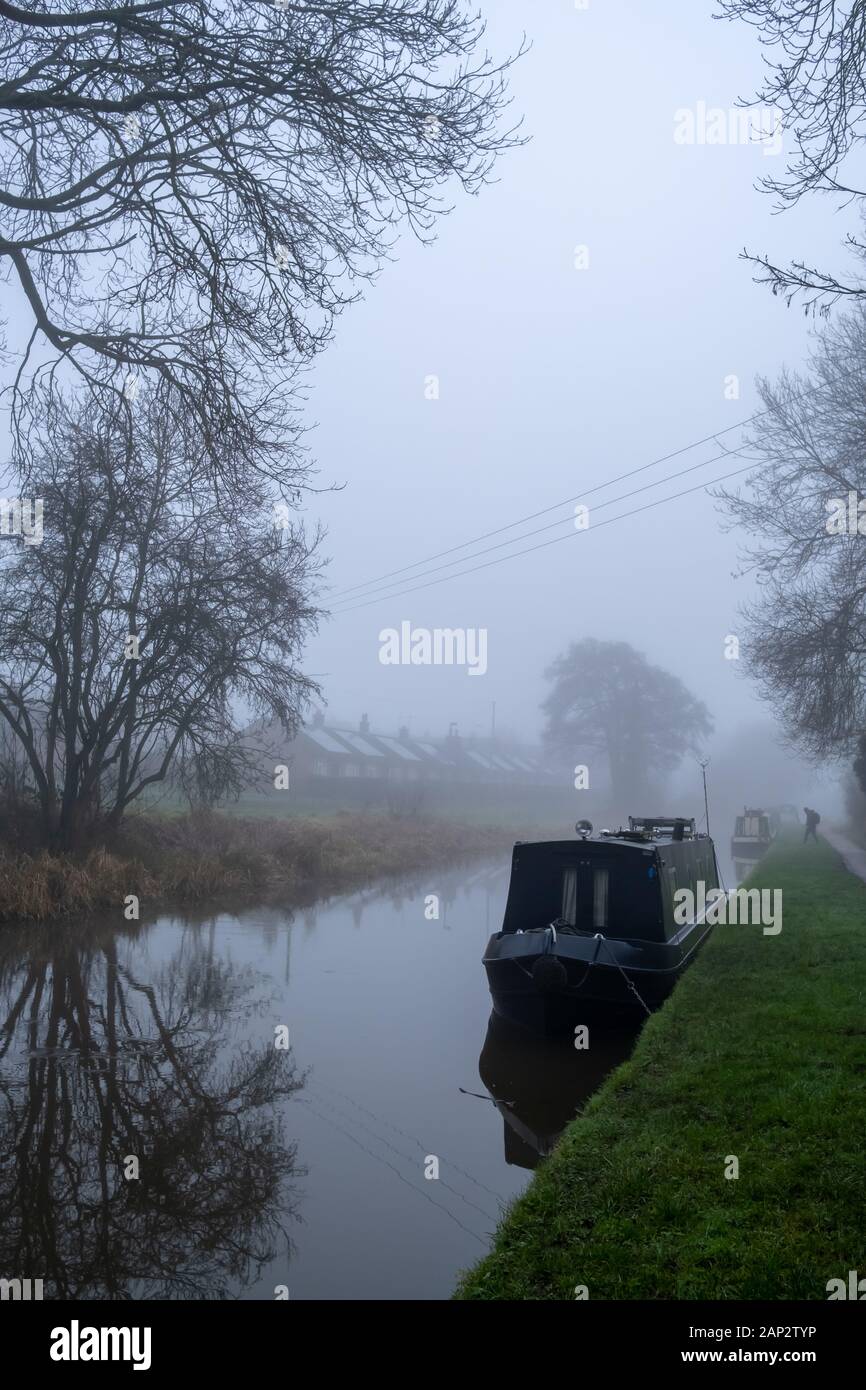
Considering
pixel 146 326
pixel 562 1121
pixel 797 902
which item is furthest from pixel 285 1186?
pixel 797 902

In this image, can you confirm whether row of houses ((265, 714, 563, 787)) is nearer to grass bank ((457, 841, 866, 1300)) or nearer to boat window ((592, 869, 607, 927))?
boat window ((592, 869, 607, 927))

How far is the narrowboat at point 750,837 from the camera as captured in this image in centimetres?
4181

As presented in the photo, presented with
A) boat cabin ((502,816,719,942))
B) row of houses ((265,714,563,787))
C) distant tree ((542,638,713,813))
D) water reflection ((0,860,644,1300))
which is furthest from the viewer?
distant tree ((542,638,713,813))

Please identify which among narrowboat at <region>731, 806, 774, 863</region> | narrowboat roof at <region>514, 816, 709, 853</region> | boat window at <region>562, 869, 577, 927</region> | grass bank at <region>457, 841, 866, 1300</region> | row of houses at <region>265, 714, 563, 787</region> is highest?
row of houses at <region>265, 714, 563, 787</region>

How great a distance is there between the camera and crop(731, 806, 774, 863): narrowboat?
41.8 meters

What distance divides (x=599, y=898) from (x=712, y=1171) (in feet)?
22.3

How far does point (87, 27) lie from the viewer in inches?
253

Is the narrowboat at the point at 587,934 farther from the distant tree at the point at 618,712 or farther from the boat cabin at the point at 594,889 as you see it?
the distant tree at the point at 618,712

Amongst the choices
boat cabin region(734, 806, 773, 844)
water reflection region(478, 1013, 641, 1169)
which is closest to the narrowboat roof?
water reflection region(478, 1013, 641, 1169)

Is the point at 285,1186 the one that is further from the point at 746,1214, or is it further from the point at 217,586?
the point at 217,586

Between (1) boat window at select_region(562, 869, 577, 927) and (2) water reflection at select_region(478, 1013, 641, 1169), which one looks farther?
(1) boat window at select_region(562, 869, 577, 927)

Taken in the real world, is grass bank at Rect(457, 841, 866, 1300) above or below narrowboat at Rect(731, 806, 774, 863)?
above

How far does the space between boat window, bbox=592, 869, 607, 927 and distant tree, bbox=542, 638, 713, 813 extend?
202 feet
